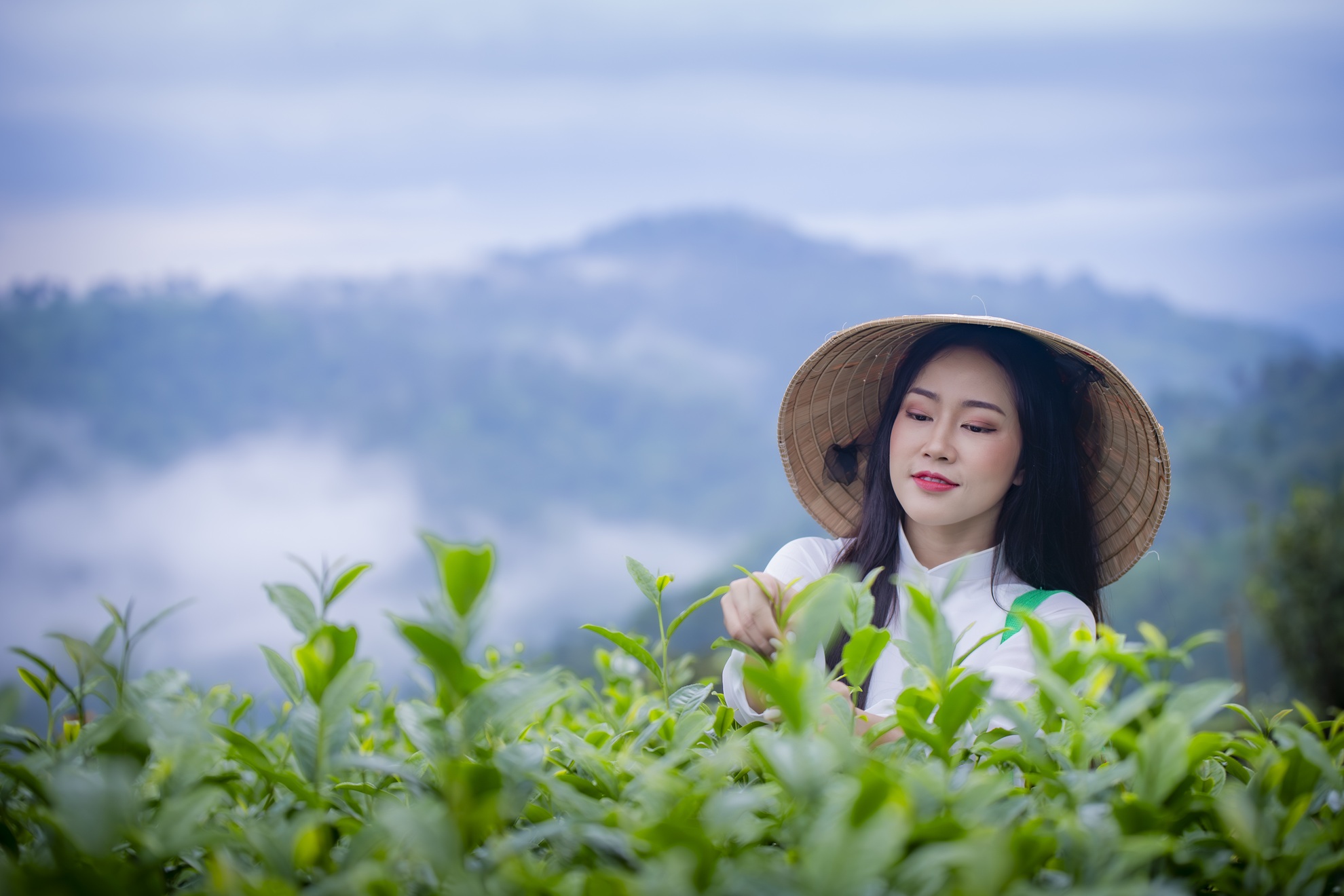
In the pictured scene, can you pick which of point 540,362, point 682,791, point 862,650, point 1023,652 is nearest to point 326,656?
point 682,791

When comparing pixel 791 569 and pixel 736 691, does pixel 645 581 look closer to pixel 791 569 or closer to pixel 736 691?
pixel 736 691

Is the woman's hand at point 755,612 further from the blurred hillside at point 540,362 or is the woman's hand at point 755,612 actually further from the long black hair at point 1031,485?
the blurred hillside at point 540,362

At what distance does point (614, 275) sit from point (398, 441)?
14613 mm

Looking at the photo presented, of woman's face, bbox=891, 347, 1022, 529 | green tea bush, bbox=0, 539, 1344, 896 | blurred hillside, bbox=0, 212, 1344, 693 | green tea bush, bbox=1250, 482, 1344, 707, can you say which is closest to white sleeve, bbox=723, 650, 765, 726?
green tea bush, bbox=0, 539, 1344, 896

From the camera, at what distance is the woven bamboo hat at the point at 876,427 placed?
117 centimetres

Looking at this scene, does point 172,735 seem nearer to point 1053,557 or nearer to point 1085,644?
point 1085,644

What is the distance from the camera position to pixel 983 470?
1147 millimetres

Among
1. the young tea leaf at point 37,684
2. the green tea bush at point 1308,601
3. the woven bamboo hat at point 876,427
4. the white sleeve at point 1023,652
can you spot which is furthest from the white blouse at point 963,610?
the green tea bush at point 1308,601

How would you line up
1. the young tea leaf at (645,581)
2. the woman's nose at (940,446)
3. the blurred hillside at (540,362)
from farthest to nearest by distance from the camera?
the blurred hillside at (540,362) → the woman's nose at (940,446) → the young tea leaf at (645,581)

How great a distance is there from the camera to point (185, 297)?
49.9 meters

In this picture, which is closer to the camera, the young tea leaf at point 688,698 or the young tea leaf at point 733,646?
the young tea leaf at point 733,646

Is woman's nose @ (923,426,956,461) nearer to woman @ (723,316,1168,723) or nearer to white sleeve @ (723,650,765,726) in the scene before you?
woman @ (723,316,1168,723)

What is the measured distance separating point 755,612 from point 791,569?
47cm

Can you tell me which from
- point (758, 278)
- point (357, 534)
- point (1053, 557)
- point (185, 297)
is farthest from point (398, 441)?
point (1053, 557)
